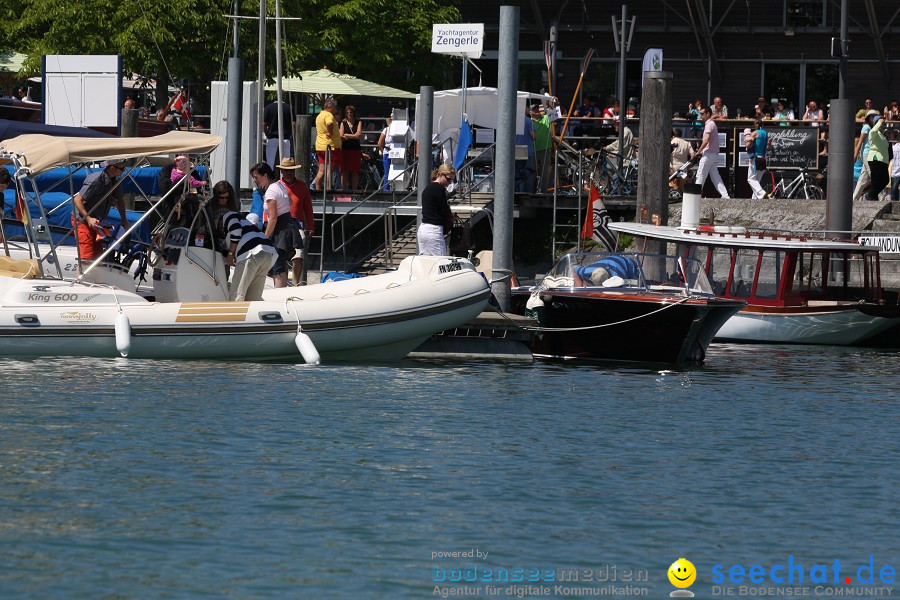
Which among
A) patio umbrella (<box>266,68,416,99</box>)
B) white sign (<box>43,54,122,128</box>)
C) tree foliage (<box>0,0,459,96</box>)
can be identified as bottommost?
white sign (<box>43,54,122,128</box>)

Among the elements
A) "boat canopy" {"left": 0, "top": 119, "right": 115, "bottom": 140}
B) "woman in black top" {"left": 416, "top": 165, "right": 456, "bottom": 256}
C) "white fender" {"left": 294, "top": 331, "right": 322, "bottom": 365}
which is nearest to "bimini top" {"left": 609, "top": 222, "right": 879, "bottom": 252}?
"woman in black top" {"left": 416, "top": 165, "right": 456, "bottom": 256}

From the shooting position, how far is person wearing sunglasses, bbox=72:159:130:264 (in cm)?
1645

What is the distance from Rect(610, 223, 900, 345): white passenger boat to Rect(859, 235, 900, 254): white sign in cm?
21

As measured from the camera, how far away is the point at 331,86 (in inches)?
1185

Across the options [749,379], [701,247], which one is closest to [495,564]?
[749,379]

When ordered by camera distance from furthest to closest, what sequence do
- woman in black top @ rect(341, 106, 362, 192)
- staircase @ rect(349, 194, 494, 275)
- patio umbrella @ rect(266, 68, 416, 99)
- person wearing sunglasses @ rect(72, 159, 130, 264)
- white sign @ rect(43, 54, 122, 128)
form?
patio umbrella @ rect(266, 68, 416, 99) → woman in black top @ rect(341, 106, 362, 192) → white sign @ rect(43, 54, 122, 128) → staircase @ rect(349, 194, 494, 275) → person wearing sunglasses @ rect(72, 159, 130, 264)

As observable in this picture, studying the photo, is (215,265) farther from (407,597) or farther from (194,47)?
(194,47)

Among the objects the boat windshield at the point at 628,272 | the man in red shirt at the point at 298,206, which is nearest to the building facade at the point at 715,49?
the man in red shirt at the point at 298,206

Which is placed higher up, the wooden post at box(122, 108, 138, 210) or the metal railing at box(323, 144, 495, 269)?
the wooden post at box(122, 108, 138, 210)

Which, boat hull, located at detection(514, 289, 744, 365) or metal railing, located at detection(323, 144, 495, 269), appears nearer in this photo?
boat hull, located at detection(514, 289, 744, 365)

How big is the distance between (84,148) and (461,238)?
598cm

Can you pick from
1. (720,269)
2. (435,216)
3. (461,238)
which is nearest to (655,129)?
(720,269)

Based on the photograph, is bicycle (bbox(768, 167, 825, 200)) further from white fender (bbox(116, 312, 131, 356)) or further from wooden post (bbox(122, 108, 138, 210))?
white fender (bbox(116, 312, 131, 356))

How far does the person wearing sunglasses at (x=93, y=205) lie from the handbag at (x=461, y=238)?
4.64 m
